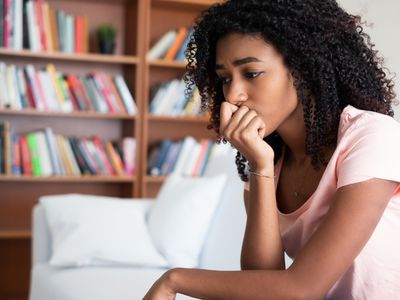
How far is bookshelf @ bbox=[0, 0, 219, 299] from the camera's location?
3.60 metres

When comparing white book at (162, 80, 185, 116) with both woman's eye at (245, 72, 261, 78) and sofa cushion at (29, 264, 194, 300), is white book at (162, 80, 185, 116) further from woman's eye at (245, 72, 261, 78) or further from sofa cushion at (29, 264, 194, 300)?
woman's eye at (245, 72, 261, 78)

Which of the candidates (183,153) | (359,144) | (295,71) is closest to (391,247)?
(359,144)

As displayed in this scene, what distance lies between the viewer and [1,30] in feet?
11.1

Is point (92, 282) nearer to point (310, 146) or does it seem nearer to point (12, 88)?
point (310, 146)

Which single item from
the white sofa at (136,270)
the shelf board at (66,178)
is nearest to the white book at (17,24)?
the shelf board at (66,178)

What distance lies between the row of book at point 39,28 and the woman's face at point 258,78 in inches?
95.2

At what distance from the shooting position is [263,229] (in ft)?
4.00

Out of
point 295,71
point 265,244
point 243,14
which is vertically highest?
point 243,14

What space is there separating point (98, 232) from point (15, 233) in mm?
1125

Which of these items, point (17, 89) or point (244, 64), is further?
point (17, 89)

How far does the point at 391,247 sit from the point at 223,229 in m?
1.25

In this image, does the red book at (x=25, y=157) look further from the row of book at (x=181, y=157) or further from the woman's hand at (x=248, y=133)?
the woman's hand at (x=248, y=133)

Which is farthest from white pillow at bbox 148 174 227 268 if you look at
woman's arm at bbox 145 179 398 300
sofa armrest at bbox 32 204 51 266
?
woman's arm at bbox 145 179 398 300

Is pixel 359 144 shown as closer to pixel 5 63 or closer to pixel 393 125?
pixel 393 125
